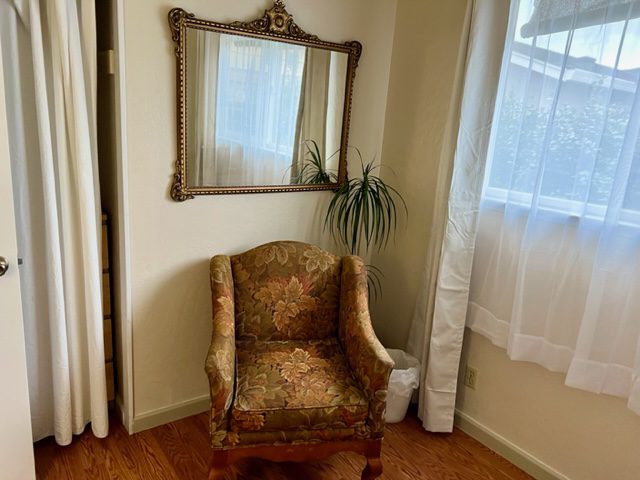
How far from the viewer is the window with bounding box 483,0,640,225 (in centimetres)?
157

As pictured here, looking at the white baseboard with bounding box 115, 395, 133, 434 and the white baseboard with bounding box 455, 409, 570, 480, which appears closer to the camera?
the white baseboard with bounding box 455, 409, 570, 480

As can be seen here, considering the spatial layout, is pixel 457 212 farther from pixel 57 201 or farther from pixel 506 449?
pixel 57 201

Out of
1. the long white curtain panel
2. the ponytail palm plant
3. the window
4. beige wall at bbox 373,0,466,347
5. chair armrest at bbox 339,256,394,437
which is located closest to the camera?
the window

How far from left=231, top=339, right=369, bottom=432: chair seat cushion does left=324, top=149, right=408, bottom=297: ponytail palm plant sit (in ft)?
2.43

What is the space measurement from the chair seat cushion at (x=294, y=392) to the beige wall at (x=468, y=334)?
743 millimetres

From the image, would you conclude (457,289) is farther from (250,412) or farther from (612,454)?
(250,412)

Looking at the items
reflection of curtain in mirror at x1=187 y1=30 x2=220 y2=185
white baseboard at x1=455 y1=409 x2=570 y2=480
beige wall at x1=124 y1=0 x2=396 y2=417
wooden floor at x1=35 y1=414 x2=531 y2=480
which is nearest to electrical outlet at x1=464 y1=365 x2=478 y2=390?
white baseboard at x1=455 y1=409 x2=570 y2=480

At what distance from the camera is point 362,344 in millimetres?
1864

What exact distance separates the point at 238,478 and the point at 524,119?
6.28ft

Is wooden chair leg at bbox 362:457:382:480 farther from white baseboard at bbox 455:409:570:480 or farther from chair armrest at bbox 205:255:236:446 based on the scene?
white baseboard at bbox 455:409:570:480

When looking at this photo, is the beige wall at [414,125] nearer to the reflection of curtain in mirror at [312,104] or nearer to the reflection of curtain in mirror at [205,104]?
the reflection of curtain in mirror at [312,104]

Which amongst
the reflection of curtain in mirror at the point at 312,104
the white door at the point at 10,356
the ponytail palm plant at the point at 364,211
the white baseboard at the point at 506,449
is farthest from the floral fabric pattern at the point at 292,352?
the white baseboard at the point at 506,449

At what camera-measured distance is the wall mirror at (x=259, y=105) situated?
1.93 meters

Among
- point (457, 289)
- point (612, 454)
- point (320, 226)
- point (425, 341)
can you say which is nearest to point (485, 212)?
point (457, 289)
